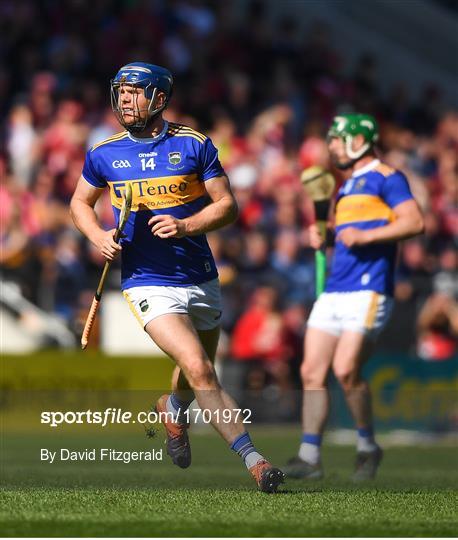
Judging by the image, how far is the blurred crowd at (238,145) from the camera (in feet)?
57.6

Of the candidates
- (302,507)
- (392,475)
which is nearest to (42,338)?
(392,475)

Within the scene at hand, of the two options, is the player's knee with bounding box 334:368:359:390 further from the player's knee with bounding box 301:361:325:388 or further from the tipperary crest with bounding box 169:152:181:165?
the tipperary crest with bounding box 169:152:181:165

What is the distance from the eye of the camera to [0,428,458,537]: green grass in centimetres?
736

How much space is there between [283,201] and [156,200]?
9800mm

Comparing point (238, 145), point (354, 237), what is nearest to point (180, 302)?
point (354, 237)

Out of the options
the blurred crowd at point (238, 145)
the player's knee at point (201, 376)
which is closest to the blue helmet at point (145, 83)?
the player's knee at point (201, 376)

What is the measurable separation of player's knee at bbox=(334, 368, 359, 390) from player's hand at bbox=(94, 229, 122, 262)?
2477mm

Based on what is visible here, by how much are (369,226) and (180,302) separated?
2246mm

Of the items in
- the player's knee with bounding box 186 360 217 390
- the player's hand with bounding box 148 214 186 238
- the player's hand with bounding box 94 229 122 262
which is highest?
the player's hand with bounding box 148 214 186 238

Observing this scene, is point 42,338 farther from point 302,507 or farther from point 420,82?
point 420,82

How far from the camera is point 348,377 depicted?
10.7 metres

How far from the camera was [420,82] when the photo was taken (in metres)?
26.2

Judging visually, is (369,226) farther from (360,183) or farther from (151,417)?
(151,417)

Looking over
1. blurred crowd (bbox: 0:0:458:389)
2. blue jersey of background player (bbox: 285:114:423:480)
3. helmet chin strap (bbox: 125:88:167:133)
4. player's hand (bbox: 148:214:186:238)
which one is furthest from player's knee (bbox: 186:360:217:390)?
blurred crowd (bbox: 0:0:458:389)
